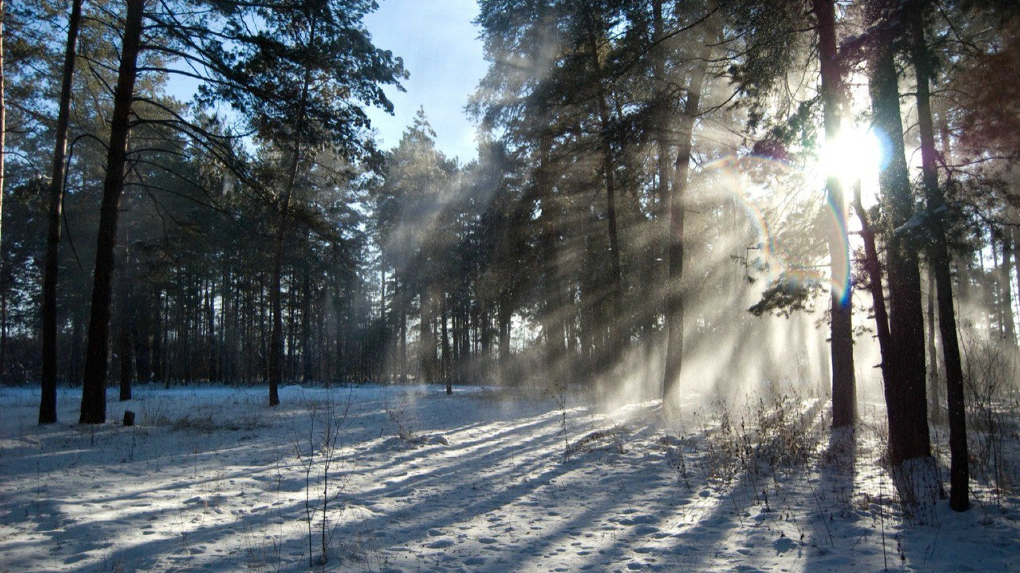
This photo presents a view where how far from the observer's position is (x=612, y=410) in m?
14.8

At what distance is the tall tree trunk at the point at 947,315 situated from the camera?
192 inches

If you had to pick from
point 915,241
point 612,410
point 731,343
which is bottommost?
point 612,410

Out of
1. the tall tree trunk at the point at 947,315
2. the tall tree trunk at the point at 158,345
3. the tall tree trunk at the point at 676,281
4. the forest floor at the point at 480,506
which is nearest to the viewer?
the forest floor at the point at 480,506

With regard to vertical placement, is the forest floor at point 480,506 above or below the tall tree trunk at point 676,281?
below

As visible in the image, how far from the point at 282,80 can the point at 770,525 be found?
11.2 metres

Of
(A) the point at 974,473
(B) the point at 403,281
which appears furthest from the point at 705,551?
(B) the point at 403,281

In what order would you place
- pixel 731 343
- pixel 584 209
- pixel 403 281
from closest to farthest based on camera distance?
pixel 584 209 < pixel 731 343 < pixel 403 281

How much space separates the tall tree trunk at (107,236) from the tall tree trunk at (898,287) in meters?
12.8

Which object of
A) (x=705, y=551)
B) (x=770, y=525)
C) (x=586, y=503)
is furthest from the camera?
(x=586, y=503)

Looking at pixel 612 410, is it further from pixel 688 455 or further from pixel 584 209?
pixel 584 209

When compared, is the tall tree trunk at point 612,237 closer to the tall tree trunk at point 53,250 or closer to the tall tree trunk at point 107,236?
the tall tree trunk at point 107,236

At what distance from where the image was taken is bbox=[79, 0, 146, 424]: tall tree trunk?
10.5 metres

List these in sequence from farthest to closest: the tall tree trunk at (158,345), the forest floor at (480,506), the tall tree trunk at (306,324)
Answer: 1. the tall tree trunk at (306,324)
2. the tall tree trunk at (158,345)
3. the forest floor at (480,506)

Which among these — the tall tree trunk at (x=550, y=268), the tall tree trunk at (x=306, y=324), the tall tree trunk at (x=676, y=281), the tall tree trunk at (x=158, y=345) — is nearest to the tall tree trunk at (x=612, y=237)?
the tall tree trunk at (x=676, y=281)
